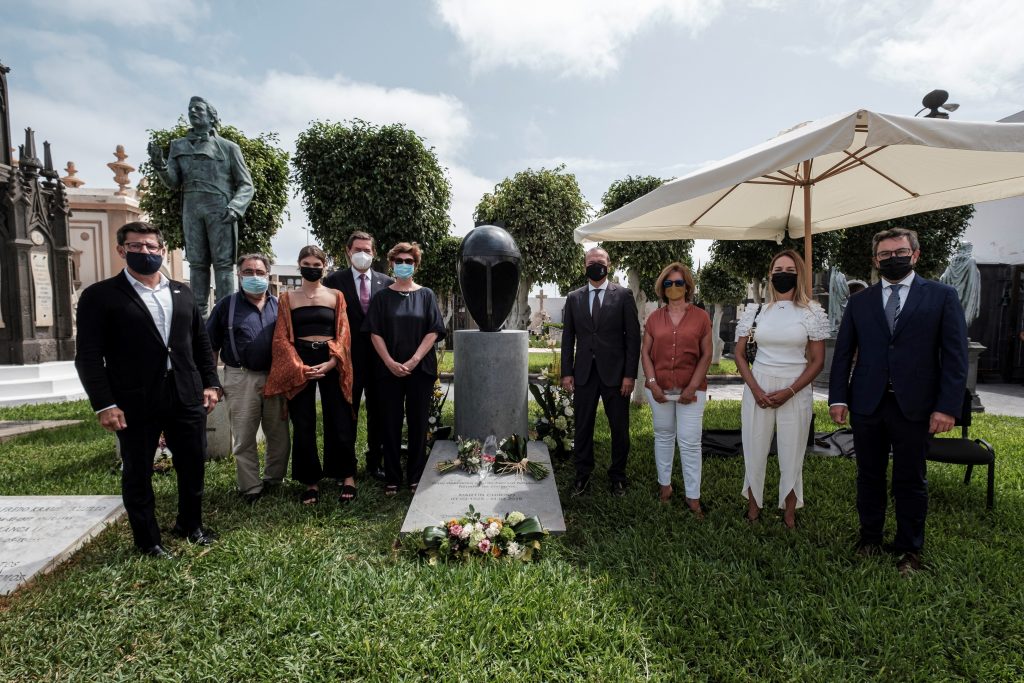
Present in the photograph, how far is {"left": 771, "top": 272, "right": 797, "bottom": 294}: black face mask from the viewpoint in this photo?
11.3 ft

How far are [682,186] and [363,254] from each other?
2.68 meters

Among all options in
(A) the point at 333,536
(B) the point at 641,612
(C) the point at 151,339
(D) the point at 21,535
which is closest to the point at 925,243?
(B) the point at 641,612

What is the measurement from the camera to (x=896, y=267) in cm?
301

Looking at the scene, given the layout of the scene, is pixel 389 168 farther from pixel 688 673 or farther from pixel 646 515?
pixel 688 673

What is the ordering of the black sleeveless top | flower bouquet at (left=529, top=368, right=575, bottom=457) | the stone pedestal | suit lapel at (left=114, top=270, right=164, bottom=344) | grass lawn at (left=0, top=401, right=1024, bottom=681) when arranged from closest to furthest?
grass lawn at (left=0, top=401, right=1024, bottom=681) < suit lapel at (left=114, top=270, right=164, bottom=344) < the black sleeveless top < the stone pedestal < flower bouquet at (left=529, top=368, right=575, bottom=457)

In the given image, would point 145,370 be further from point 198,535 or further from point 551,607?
point 551,607

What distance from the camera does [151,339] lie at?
9.86 feet

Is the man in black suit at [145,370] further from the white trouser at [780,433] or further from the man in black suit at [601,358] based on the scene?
the white trouser at [780,433]

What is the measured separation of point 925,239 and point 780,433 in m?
9.03

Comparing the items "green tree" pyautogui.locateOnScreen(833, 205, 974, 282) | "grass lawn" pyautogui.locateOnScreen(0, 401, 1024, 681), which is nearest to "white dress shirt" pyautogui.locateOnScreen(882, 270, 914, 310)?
"grass lawn" pyautogui.locateOnScreen(0, 401, 1024, 681)

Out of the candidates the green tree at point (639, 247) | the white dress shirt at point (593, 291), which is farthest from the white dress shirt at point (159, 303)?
the green tree at point (639, 247)

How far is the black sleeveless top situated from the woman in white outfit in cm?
316

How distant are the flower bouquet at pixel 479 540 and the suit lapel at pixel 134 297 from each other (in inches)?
81.4

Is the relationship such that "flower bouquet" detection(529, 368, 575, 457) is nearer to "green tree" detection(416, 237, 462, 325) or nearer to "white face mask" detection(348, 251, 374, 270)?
"white face mask" detection(348, 251, 374, 270)
